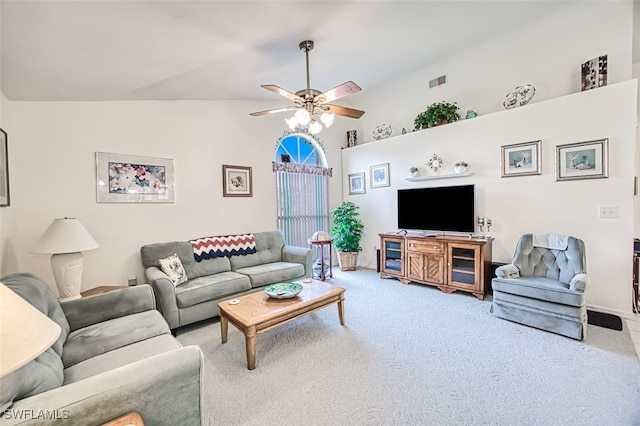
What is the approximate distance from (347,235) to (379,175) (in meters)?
1.32

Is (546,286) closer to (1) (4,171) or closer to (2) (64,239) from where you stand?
(2) (64,239)

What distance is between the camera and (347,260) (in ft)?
17.2

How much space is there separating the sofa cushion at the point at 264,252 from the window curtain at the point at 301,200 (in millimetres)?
559

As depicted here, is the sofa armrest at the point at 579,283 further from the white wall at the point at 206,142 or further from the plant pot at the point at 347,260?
the plant pot at the point at 347,260

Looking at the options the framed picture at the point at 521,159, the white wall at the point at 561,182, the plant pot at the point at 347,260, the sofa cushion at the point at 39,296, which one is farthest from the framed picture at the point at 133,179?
the framed picture at the point at 521,159

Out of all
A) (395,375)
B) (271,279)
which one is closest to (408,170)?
(271,279)

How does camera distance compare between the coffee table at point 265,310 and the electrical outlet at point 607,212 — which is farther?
the electrical outlet at point 607,212

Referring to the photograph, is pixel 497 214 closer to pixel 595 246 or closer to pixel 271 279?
pixel 595 246

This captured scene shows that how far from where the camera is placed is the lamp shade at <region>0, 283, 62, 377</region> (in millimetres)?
716

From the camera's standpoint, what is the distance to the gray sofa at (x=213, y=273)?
9.18ft

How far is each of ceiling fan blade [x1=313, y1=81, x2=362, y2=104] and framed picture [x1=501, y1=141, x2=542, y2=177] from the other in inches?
102

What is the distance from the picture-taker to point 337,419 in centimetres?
167

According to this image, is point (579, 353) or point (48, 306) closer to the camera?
point (48, 306)

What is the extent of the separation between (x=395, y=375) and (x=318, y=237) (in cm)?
285
